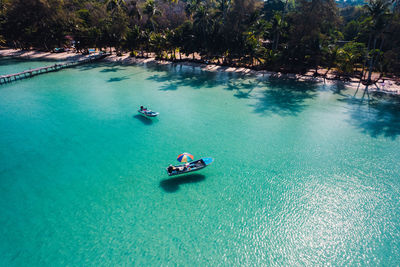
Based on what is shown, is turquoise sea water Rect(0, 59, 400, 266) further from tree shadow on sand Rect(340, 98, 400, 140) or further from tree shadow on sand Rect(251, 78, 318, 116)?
tree shadow on sand Rect(251, 78, 318, 116)

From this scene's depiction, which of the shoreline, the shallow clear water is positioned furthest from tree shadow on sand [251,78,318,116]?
the shallow clear water

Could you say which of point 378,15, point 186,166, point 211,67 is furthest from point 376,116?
point 211,67

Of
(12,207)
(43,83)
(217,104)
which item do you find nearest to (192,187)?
(12,207)

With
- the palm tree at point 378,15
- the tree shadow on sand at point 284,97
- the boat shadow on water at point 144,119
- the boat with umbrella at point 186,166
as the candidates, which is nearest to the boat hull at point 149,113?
the boat shadow on water at point 144,119

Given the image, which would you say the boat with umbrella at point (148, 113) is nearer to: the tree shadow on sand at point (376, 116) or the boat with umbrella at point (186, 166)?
the boat with umbrella at point (186, 166)

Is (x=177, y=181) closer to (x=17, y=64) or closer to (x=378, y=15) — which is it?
(x=378, y=15)

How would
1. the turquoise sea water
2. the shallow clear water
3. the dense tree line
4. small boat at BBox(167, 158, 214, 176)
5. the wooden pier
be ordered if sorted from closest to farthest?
the turquoise sea water → small boat at BBox(167, 158, 214, 176) → the dense tree line → the wooden pier → the shallow clear water

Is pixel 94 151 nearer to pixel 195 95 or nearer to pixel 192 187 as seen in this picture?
pixel 192 187

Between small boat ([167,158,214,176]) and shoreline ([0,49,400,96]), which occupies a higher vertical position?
shoreline ([0,49,400,96])
